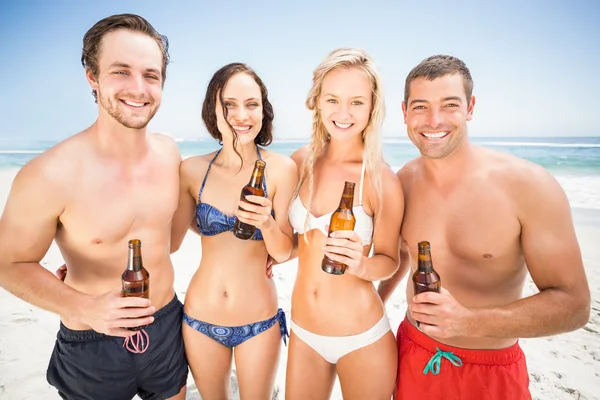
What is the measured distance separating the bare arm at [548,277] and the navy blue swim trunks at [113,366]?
2163 millimetres

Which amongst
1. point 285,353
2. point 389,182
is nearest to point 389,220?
point 389,182

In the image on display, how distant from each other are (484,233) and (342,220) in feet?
3.16

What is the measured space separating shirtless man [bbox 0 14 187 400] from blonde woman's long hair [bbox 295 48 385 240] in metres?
1.09

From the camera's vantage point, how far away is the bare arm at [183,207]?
116 inches

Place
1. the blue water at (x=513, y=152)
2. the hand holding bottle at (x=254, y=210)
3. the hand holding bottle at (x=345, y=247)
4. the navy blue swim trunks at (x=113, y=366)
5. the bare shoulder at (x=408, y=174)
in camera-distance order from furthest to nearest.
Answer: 1. the blue water at (x=513, y=152)
2. the bare shoulder at (x=408, y=174)
3. the navy blue swim trunks at (x=113, y=366)
4. the hand holding bottle at (x=254, y=210)
5. the hand holding bottle at (x=345, y=247)

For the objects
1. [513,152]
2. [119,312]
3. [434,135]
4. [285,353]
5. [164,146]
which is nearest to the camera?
[119,312]

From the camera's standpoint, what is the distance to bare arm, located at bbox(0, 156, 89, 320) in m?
2.10

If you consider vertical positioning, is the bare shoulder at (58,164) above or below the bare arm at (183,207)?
above

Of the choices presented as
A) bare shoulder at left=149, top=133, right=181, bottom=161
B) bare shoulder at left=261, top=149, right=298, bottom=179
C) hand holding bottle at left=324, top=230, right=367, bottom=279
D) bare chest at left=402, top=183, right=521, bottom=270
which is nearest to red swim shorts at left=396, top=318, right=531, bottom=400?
bare chest at left=402, top=183, right=521, bottom=270

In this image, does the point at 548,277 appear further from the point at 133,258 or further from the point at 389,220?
the point at 133,258

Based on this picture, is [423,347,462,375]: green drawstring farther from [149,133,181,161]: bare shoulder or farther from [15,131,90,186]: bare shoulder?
[15,131,90,186]: bare shoulder

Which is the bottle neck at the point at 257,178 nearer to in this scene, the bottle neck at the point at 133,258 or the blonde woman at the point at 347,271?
the blonde woman at the point at 347,271

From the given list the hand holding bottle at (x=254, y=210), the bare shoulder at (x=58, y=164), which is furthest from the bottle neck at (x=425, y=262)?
the bare shoulder at (x=58, y=164)

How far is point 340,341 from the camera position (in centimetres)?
255
